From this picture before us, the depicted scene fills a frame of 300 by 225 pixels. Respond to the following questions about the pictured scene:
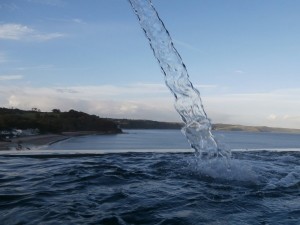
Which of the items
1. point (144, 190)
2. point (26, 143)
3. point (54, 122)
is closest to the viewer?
point (144, 190)

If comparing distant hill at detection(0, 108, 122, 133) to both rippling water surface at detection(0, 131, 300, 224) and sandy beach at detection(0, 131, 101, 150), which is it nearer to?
sandy beach at detection(0, 131, 101, 150)

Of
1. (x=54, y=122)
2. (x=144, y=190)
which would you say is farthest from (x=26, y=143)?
(x=54, y=122)

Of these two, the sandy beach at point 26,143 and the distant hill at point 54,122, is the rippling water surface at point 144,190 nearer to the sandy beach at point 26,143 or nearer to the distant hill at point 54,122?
the sandy beach at point 26,143

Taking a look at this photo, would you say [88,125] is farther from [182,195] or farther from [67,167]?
[182,195]

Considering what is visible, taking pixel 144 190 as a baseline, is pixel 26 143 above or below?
above

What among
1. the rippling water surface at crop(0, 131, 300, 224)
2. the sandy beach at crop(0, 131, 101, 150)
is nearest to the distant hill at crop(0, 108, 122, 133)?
the sandy beach at crop(0, 131, 101, 150)

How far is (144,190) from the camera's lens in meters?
6.20

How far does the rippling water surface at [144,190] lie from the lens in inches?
179

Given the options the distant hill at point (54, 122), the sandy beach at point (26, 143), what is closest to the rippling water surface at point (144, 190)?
the sandy beach at point (26, 143)

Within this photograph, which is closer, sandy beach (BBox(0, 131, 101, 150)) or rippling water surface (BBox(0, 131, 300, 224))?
rippling water surface (BBox(0, 131, 300, 224))

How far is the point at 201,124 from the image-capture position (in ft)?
30.9

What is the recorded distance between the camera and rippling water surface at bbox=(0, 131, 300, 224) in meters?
4.54

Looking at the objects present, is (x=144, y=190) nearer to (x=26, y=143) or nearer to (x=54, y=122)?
(x=26, y=143)

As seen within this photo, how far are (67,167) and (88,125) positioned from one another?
16306 mm
